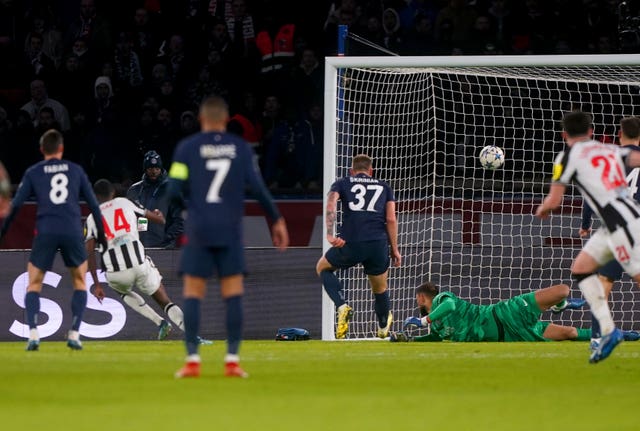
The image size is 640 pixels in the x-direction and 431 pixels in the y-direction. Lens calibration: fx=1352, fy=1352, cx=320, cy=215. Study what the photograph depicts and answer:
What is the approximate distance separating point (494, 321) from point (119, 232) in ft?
13.6

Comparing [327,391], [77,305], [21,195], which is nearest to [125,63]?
[77,305]

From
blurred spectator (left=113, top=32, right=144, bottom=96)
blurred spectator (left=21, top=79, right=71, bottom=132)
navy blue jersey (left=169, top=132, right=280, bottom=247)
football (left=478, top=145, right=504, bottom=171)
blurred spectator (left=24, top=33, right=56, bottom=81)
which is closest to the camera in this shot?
navy blue jersey (left=169, top=132, right=280, bottom=247)

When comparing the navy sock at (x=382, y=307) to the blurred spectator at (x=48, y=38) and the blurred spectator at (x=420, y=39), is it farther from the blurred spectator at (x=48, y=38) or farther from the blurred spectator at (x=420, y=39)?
the blurred spectator at (x=48, y=38)

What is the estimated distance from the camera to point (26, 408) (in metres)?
7.12

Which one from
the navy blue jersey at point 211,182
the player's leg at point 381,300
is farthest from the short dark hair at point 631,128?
the navy blue jersey at point 211,182

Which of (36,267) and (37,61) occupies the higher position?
(37,61)

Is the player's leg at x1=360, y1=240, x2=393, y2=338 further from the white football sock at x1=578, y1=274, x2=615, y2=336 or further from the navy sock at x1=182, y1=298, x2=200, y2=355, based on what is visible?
the navy sock at x1=182, y1=298, x2=200, y2=355

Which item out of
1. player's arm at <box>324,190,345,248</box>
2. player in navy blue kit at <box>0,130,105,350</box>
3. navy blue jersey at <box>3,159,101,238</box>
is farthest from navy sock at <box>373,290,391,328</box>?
navy blue jersey at <box>3,159,101,238</box>

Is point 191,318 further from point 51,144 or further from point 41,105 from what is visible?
point 41,105

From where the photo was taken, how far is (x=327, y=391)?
8.05 meters

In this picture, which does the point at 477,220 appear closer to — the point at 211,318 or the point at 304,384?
the point at 211,318

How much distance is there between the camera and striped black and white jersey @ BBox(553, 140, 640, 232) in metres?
9.70

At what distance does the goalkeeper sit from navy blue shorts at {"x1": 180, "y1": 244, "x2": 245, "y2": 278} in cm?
597

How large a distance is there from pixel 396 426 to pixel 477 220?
32.5 ft
